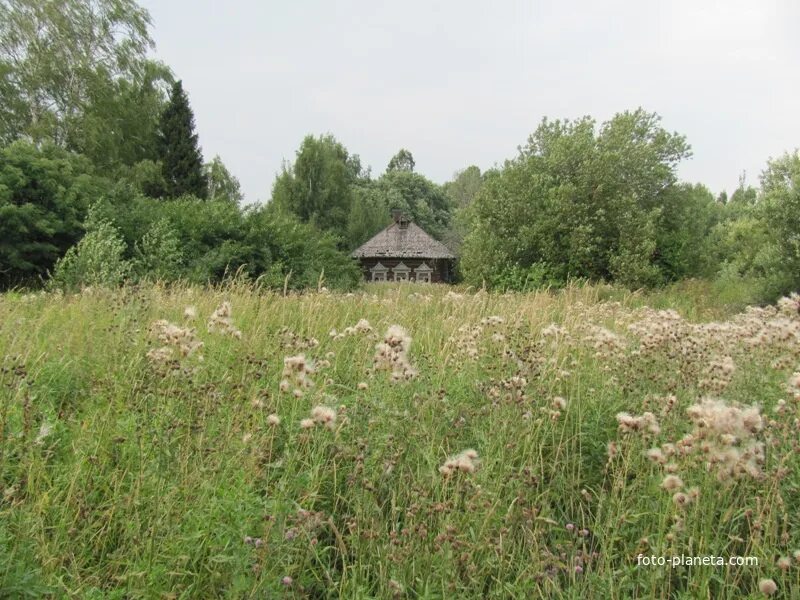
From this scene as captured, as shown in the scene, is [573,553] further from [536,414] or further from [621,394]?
[621,394]

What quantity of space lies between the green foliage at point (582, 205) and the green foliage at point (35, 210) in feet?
50.7

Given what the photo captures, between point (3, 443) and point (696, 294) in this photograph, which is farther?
point (696, 294)

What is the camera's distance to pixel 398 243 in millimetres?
42906

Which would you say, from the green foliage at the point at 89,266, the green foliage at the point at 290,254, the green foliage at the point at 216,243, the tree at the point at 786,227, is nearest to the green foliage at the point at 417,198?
the green foliage at the point at 290,254

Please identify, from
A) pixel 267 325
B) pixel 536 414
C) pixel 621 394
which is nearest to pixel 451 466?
pixel 536 414


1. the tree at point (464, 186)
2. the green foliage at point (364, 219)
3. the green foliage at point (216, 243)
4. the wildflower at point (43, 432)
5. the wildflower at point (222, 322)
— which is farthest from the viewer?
the tree at point (464, 186)

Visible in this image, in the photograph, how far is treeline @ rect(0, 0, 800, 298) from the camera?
13.1m

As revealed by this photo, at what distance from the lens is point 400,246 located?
4259cm

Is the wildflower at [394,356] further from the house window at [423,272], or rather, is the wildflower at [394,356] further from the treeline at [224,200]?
the house window at [423,272]

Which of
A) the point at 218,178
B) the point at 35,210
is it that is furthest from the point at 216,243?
the point at 218,178

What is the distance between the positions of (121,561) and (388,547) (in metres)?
1.00

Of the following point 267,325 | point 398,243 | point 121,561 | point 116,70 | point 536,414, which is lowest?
point 121,561

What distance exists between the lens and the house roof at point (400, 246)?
1655 inches

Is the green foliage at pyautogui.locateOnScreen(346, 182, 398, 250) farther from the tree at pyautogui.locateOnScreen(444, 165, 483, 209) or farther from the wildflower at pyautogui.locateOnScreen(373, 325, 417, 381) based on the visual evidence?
the wildflower at pyautogui.locateOnScreen(373, 325, 417, 381)
